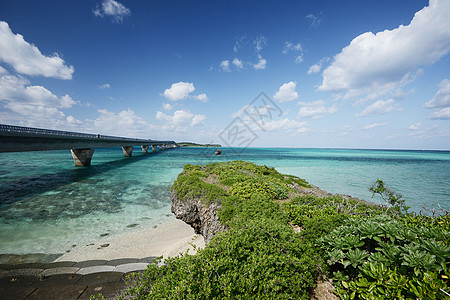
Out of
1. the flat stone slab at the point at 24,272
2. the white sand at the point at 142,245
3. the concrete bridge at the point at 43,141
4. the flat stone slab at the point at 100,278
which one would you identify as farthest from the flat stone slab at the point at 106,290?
the concrete bridge at the point at 43,141

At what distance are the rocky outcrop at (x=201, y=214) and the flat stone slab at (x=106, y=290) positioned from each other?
3235 millimetres

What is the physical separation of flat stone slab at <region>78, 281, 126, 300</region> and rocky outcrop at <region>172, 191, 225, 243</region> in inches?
127

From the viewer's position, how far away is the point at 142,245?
8.85m

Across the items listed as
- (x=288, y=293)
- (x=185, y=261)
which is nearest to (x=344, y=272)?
(x=288, y=293)

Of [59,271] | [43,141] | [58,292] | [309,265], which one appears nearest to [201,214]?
[58,292]

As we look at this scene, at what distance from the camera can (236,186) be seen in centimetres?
899

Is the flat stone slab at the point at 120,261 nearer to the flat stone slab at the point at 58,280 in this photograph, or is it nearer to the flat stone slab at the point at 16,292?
the flat stone slab at the point at 58,280

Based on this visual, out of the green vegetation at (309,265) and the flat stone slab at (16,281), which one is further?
the flat stone slab at (16,281)

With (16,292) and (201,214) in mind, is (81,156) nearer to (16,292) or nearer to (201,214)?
(16,292)

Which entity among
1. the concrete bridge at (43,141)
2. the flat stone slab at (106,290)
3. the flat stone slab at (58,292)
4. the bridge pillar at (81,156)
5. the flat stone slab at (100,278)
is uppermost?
the concrete bridge at (43,141)

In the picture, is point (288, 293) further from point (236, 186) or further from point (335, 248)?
point (236, 186)

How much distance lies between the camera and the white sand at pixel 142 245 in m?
7.95

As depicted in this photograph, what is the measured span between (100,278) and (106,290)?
845 millimetres

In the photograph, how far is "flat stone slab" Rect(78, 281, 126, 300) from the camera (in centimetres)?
489
